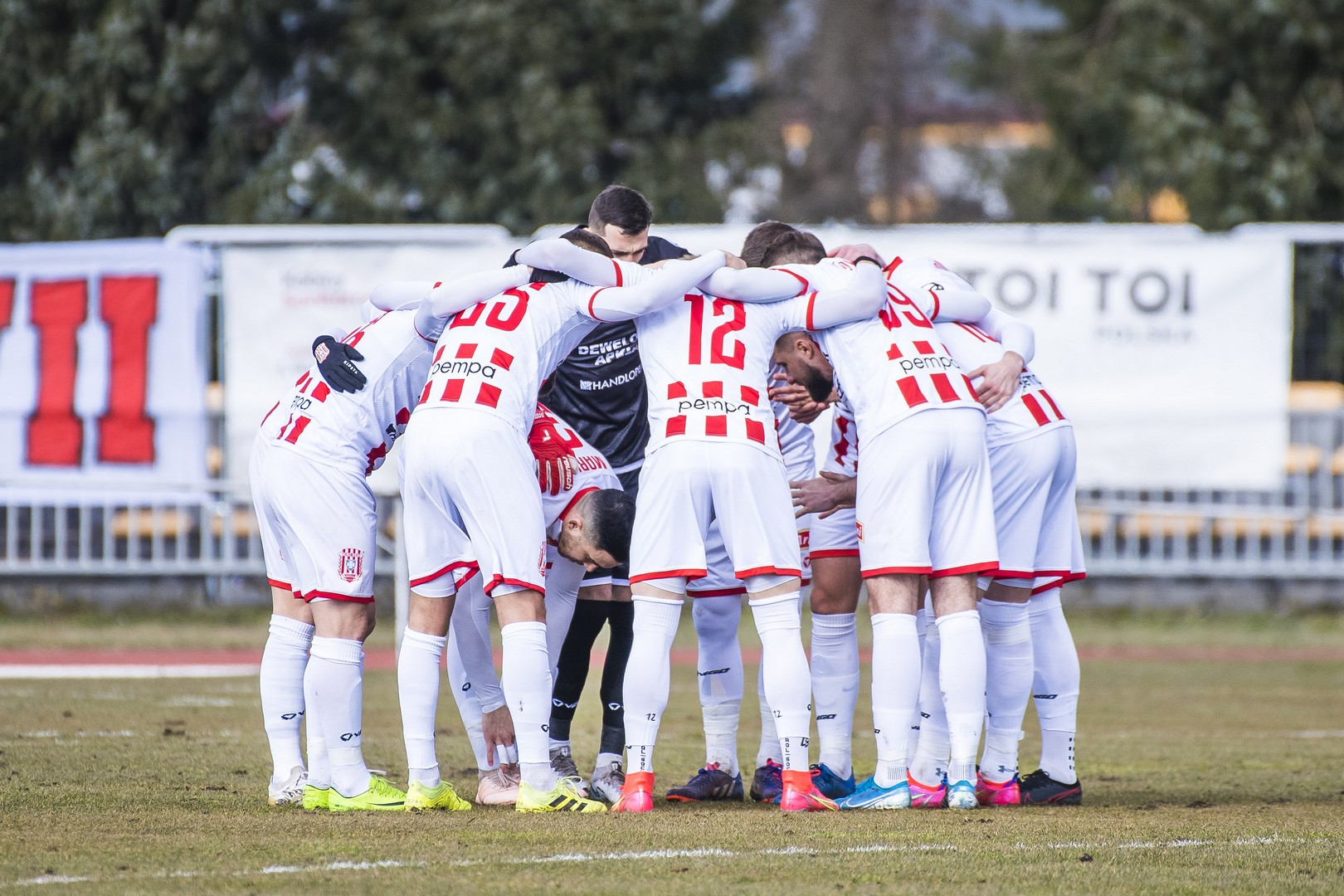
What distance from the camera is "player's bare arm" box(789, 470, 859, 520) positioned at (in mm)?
6391

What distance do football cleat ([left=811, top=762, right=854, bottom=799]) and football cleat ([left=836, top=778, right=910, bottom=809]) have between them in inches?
→ 15.4

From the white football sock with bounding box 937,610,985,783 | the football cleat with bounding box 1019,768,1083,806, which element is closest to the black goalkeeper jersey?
the white football sock with bounding box 937,610,985,783

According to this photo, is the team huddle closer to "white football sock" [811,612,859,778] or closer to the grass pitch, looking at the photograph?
"white football sock" [811,612,859,778]

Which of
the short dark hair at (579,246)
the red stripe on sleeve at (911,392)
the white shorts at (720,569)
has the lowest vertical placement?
the white shorts at (720,569)

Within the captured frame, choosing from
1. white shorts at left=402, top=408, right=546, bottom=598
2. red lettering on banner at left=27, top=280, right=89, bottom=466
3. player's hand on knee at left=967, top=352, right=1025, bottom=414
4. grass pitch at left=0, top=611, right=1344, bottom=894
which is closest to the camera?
grass pitch at left=0, top=611, right=1344, bottom=894

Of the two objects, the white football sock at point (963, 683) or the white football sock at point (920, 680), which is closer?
the white football sock at point (963, 683)

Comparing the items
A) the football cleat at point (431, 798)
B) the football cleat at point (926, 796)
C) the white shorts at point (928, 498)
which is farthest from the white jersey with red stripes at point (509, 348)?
the football cleat at point (926, 796)

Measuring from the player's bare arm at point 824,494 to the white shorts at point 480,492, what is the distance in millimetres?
1065

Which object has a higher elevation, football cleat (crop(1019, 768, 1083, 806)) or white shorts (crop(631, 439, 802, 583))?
white shorts (crop(631, 439, 802, 583))

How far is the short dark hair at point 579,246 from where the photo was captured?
6.20 m

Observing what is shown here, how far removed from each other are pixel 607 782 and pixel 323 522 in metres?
1.48

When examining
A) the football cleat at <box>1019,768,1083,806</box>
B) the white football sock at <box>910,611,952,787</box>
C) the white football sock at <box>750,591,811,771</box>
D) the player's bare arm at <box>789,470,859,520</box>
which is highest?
the player's bare arm at <box>789,470,859,520</box>

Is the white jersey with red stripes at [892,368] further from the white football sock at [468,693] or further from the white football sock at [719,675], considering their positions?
the white football sock at [468,693]

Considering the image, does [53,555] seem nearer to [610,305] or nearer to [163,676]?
[163,676]
